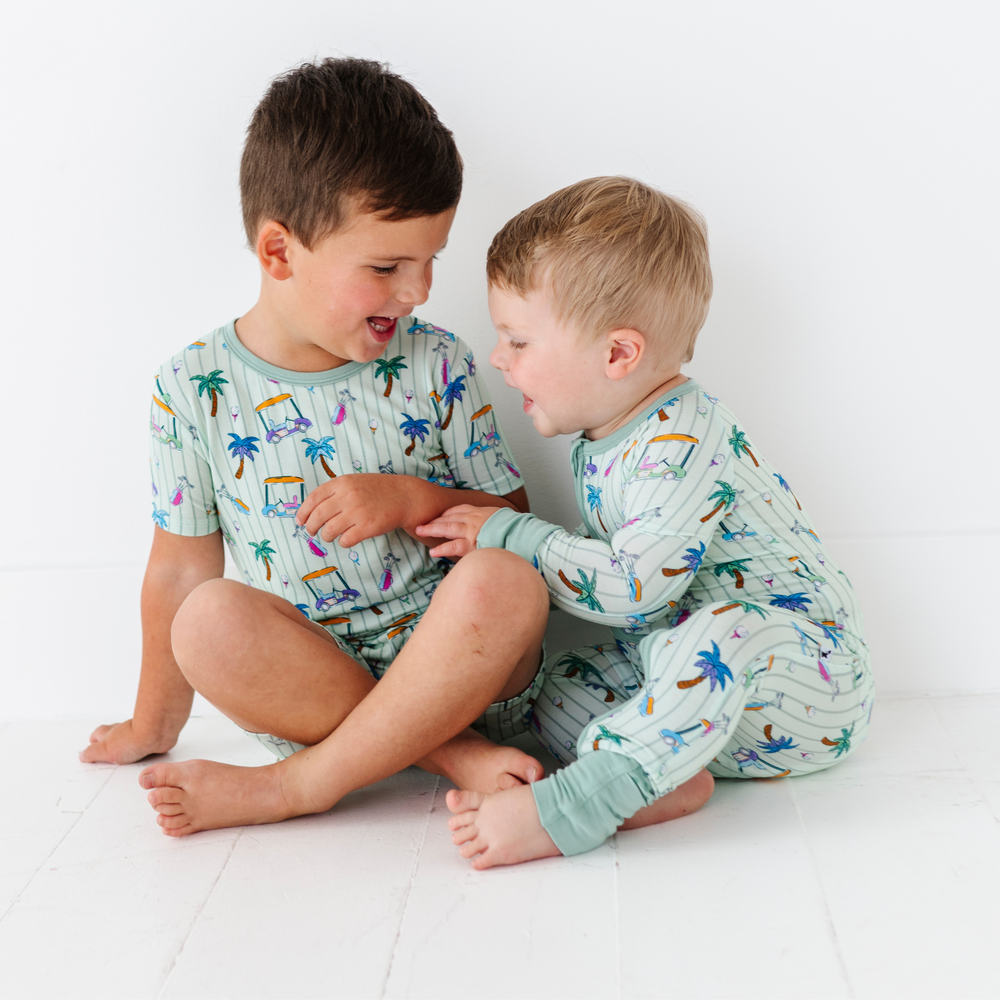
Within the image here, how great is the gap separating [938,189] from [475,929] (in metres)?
0.92

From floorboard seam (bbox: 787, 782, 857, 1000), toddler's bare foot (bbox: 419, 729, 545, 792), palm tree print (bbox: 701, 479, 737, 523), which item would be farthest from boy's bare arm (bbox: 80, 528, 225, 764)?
floorboard seam (bbox: 787, 782, 857, 1000)

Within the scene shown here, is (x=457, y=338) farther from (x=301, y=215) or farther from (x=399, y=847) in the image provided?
(x=399, y=847)

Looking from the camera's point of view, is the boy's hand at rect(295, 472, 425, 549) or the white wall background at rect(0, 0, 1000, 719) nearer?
the boy's hand at rect(295, 472, 425, 549)

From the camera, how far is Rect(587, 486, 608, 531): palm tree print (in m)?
1.02

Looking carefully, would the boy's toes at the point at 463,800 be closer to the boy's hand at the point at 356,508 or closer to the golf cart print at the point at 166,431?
the boy's hand at the point at 356,508

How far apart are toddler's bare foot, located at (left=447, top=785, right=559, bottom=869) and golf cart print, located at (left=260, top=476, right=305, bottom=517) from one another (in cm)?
36

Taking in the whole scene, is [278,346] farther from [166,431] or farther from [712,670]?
[712,670]

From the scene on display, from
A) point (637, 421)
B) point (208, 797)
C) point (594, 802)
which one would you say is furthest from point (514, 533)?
point (208, 797)

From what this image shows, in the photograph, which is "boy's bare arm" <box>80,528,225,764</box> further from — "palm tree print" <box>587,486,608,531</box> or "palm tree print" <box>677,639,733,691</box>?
"palm tree print" <box>677,639,733,691</box>

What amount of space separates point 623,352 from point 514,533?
208mm

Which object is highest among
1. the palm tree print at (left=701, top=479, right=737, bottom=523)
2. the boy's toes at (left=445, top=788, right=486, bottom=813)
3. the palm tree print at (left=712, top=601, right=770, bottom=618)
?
the palm tree print at (left=701, top=479, right=737, bottom=523)

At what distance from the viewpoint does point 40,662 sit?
1.28 meters

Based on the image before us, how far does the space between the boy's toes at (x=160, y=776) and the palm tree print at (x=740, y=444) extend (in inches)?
24.7

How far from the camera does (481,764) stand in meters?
0.95
